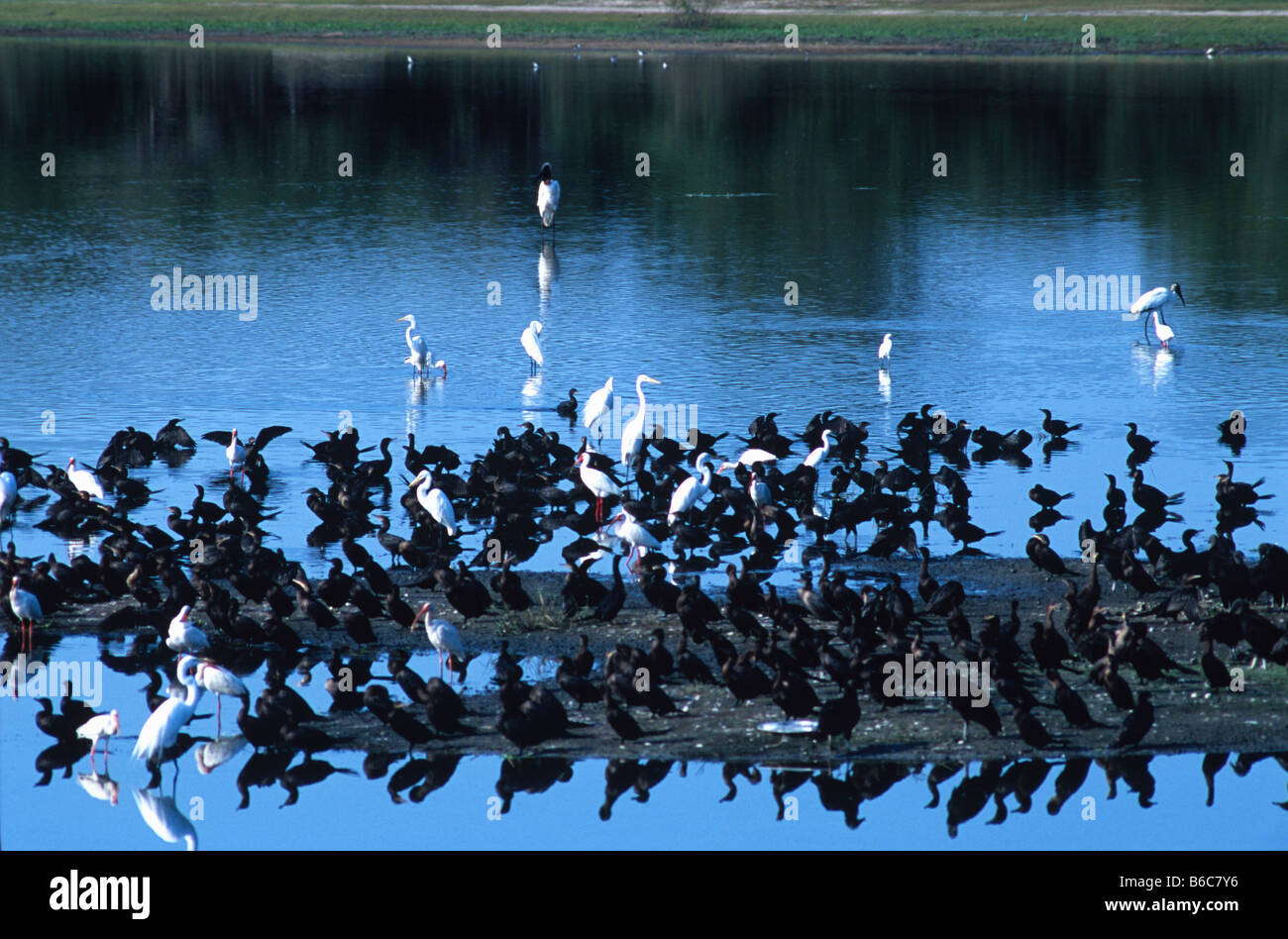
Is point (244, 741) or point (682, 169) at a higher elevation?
point (682, 169)

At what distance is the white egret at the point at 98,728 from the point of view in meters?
14.1

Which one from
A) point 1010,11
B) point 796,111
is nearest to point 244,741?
point 796,111

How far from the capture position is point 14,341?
3125 centimetres

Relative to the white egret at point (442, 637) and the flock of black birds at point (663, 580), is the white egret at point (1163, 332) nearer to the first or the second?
the flock of black birds at point (663, 580)

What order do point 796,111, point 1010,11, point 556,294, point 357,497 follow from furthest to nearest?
point 1010,11
point 796,111
point 556,294
point 357,497

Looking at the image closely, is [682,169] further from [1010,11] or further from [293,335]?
[1010,11]

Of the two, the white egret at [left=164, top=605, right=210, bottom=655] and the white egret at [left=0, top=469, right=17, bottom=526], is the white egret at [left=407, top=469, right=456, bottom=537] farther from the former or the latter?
the white egret at [left=0, top=469, right=17, bottom=526]

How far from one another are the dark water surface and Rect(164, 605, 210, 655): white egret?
574 mm

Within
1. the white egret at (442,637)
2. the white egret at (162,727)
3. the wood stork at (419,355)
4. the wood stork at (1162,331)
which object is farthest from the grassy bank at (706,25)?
the white egret at (162,727)

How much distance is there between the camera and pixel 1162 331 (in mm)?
30984

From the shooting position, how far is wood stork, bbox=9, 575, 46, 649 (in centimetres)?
1636

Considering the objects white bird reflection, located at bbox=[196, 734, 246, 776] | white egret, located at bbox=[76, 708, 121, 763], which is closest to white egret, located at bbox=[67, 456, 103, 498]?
white egret, located at bbox=[76, 708, 121, 763]

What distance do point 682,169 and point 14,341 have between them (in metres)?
26.6

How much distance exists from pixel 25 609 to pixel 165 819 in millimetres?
3877
